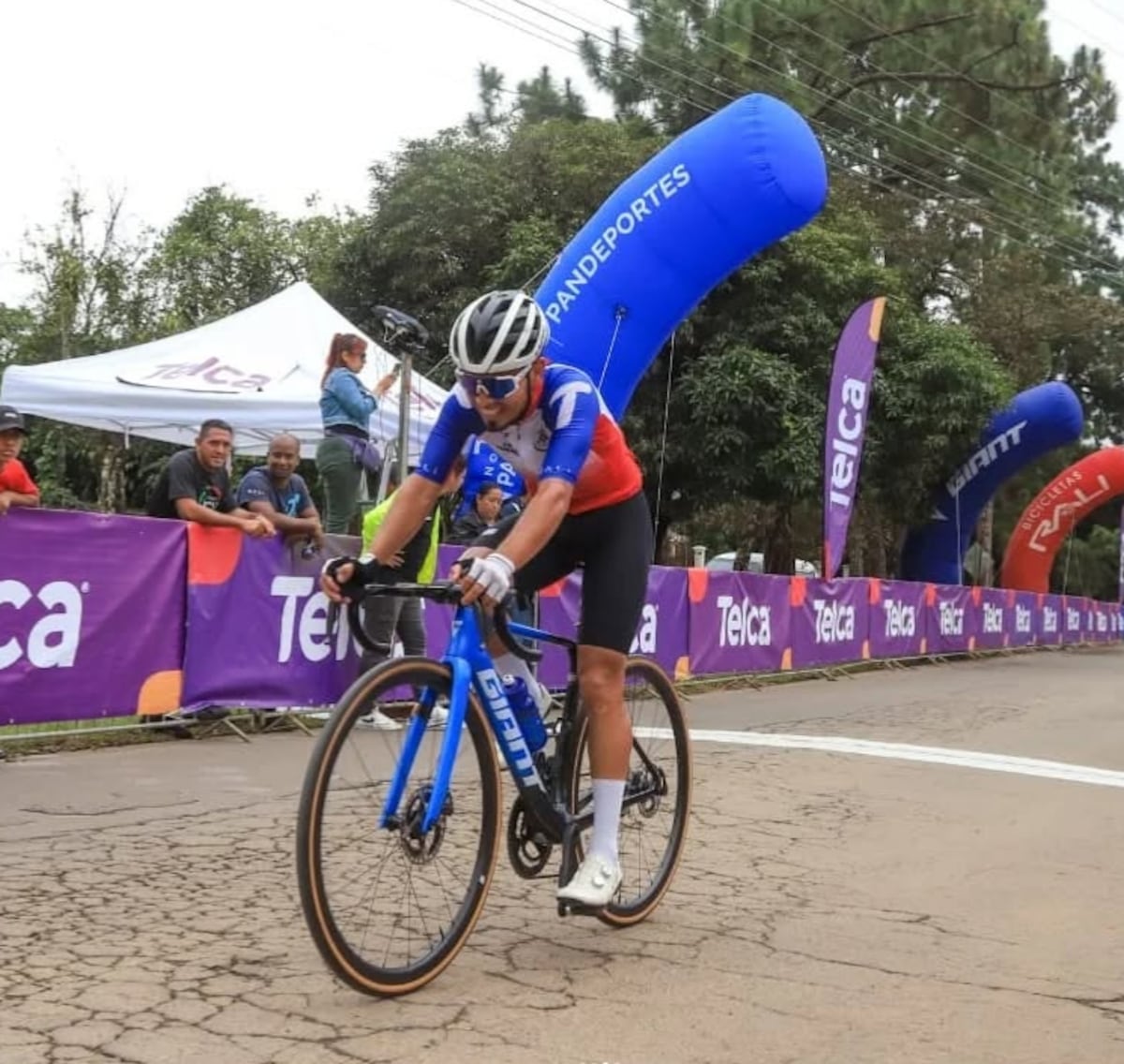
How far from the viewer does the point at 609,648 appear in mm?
4020

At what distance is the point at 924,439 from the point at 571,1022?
793 inches

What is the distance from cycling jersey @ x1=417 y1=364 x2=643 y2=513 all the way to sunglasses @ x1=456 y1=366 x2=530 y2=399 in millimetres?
88

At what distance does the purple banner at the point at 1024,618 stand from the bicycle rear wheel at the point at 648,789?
19.9 metres

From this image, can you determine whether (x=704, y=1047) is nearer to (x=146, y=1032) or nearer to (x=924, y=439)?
(x=146, y=1032)

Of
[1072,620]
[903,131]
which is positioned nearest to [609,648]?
[1072,620]

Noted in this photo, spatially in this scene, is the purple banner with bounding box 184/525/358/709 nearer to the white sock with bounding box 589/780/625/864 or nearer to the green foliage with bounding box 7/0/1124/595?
the white sock with bounding box 589/780/625/864

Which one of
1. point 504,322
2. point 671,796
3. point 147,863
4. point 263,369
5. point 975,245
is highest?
point 975,245

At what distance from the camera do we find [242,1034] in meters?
3.14

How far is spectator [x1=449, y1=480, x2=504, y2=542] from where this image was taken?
984 cm

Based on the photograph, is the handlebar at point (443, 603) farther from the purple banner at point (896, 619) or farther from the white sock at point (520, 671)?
the purple banner at point (896, 619)

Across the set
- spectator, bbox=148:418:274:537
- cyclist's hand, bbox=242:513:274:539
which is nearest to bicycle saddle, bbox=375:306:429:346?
spectator, bbox=148:418:274:537

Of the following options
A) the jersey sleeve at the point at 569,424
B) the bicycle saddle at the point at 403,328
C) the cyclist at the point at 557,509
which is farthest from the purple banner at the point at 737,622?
the jersey sleeve at the point at 569,424

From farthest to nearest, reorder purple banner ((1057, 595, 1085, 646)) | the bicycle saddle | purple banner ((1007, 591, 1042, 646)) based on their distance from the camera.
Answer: purple banner ((1057, 595, 1085, 646)) → purple banner ((1007, 591, 1042, 646)) → the bicycle saddle

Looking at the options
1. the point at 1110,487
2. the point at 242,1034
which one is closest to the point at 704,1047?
the point at 242,1034
